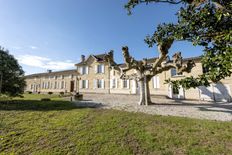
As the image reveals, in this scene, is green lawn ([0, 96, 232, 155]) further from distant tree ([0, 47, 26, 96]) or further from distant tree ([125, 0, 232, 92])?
distant tree ([0, 47, 26, 96])

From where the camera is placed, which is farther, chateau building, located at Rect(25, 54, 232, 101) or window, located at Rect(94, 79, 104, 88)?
window, located at Rect(94, 79, 104, 88)

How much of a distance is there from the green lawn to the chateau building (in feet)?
30.7

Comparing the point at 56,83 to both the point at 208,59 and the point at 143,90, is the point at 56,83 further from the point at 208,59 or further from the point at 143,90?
the point at 208,59

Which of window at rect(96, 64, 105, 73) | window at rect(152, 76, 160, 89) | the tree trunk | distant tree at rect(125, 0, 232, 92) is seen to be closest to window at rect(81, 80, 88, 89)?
window at rect(96, 64, 105, 73)

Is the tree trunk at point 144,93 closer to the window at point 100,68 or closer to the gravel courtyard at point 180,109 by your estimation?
the gravel courtyard at point 180,109

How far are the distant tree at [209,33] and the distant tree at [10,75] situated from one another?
44.0 feet

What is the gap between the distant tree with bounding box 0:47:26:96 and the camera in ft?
38.2

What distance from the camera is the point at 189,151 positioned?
3.71 m

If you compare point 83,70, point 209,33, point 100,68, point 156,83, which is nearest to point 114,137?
point 209,33

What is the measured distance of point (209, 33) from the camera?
10.7 ft

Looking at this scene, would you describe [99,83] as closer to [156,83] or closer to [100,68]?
[100,68]

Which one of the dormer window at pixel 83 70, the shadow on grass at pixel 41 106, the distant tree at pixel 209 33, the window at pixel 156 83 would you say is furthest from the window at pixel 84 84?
the distant tree at pixel 209 33

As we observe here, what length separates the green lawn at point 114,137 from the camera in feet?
12.8

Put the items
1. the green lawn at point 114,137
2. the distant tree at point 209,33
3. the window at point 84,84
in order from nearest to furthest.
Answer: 1. the distant tree at point 209,33
2. the green lawn at point 114,137
3. the window at point 84,84
